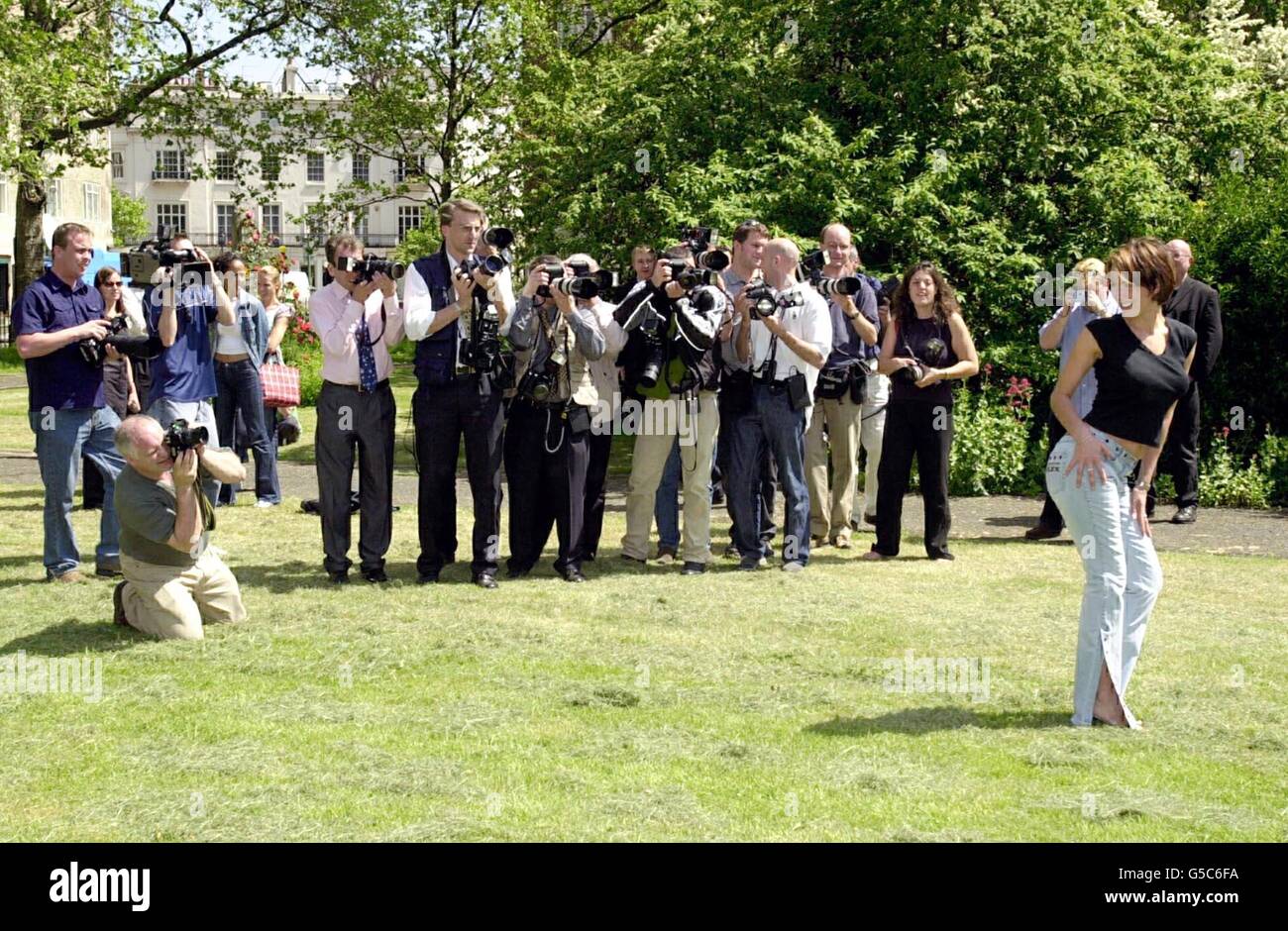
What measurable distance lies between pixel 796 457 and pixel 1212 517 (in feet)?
15.1

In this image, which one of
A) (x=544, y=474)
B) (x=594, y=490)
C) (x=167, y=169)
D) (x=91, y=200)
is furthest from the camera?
(x=167, y=169)

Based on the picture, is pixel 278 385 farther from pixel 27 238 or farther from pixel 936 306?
pixel 27 238

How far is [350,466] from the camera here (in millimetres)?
10570

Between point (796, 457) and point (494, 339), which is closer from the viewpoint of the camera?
point (494, 339)

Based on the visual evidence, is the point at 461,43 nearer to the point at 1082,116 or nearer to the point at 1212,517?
the point at 1082,116

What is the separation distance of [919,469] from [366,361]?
3.95 metres

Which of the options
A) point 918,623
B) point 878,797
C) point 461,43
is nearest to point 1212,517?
point 918,623

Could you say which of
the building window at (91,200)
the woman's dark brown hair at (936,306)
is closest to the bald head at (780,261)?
the woman's dark brown hair at (936,306)

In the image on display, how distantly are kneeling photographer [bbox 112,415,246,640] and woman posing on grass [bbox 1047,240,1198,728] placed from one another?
4.54 metres

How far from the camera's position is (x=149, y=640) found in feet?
28.5

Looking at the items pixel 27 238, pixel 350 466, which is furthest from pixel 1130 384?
pixel 27 238

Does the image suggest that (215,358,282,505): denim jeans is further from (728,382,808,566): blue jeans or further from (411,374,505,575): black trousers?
(728,382,808,566): blue jeans

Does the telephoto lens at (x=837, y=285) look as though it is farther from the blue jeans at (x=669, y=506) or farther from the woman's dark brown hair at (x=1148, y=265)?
the woman's dark brown hair at (x=1148, y=265)

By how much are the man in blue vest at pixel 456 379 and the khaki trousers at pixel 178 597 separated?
171cm
